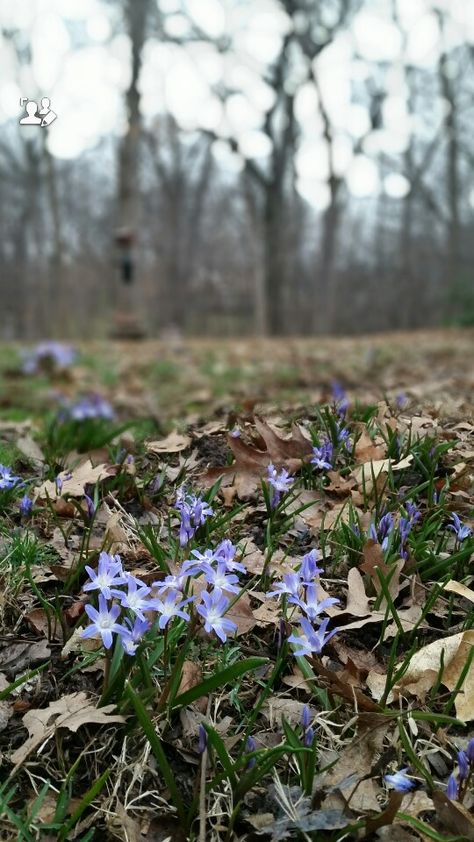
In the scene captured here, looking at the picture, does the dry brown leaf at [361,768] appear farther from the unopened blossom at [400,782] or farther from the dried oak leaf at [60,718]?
the dried oak leaf at [60,718]

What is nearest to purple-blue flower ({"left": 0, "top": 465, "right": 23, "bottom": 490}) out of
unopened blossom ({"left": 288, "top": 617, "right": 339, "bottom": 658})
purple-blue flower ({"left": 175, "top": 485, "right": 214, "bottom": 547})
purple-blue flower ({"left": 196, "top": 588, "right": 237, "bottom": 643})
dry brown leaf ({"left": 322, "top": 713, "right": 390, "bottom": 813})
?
purple-blue flower ({"left": 175, "top": 485, "right": 214, "bottom": 547})

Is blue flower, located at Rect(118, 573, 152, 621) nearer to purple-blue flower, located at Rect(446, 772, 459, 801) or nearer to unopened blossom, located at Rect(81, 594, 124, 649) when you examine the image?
unopened blossom, located at Rect(81, 594, 124, 649)

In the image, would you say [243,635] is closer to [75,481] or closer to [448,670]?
[448,670]

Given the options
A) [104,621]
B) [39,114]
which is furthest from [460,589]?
[39,114]

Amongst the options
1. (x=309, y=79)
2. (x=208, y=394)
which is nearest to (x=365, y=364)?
(x=208, y=394)

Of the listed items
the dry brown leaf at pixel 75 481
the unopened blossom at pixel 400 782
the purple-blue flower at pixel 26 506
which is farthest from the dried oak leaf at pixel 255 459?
the unopened blossom at pixel 400 782

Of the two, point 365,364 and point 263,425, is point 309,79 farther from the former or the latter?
point 263,425
